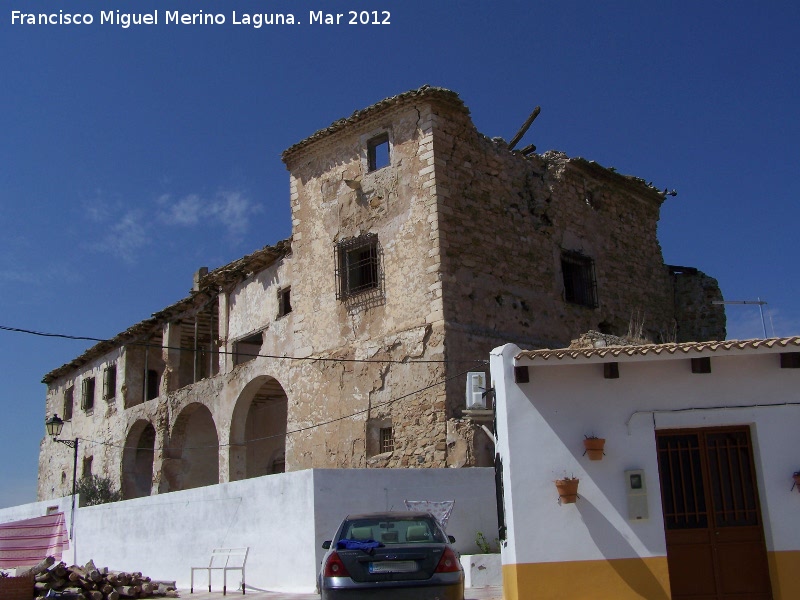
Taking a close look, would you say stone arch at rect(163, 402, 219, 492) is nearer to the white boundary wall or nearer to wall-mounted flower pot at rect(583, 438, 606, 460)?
the white boundary wall

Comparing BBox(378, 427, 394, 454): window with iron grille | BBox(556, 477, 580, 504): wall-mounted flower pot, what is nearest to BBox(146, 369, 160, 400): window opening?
BBox(378, 427, 394, 454): window with iron grille

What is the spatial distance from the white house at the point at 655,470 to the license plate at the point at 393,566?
1430 mm

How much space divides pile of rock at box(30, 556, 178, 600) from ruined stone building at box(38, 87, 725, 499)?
5.36m

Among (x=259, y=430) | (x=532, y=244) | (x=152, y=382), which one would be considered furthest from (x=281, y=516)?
(x=152, y=382)

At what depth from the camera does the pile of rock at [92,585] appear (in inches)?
555

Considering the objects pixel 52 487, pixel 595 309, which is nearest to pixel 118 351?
pixel 52 487

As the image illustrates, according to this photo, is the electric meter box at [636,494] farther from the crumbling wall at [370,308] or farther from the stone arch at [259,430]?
the stone arch at [259,430]

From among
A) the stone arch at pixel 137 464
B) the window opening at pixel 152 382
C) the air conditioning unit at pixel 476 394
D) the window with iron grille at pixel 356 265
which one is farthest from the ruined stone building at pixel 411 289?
the window opening at pixel 152 382

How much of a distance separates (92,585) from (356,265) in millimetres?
9094

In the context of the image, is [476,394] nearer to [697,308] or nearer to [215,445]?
[697,308]

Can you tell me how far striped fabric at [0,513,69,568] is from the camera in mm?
20219

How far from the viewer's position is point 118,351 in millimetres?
30281

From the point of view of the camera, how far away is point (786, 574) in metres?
8.93

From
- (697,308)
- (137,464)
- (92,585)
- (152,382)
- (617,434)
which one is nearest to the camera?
(617,434)
